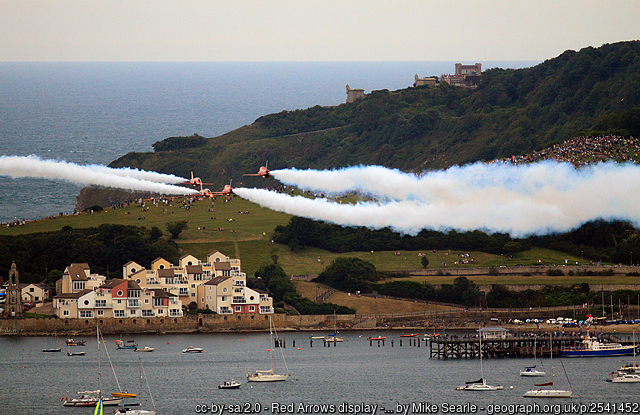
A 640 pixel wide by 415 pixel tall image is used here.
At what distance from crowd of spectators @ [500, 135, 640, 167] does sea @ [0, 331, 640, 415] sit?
42.8 meters

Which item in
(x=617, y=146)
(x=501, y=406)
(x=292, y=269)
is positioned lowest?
(x=501, y=406)

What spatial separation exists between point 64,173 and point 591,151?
78785 mm

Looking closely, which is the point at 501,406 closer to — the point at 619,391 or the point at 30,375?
the point at 619,391

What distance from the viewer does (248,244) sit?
141 m

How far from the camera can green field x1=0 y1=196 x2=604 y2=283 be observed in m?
136

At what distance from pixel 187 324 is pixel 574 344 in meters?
39.6

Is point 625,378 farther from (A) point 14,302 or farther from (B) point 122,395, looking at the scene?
(A) point 14,302

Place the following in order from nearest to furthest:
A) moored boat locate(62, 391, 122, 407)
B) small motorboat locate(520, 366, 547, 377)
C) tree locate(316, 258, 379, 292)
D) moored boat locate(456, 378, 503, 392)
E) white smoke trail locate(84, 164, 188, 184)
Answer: moored boat locate(62, 391, 122, 407), moored boat locate(456, 378, 503, 392), small motorboat locate(520, 366, 547, 377), white smoke trail locate(84, 164, 188, 184), tree locate(316, 258, 379, 292)

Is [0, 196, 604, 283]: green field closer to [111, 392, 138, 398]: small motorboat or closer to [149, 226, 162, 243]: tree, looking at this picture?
[149, 226, 162, 243]: tree

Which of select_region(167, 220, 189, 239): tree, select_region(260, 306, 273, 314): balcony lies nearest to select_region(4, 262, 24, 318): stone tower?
select_region(260, 306, 273, 314): balcony

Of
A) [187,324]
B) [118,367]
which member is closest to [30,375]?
[118,367]

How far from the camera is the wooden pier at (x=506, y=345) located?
10462 cm

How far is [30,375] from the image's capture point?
3639 inches

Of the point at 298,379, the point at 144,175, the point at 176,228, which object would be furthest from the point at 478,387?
the point at 176,228
